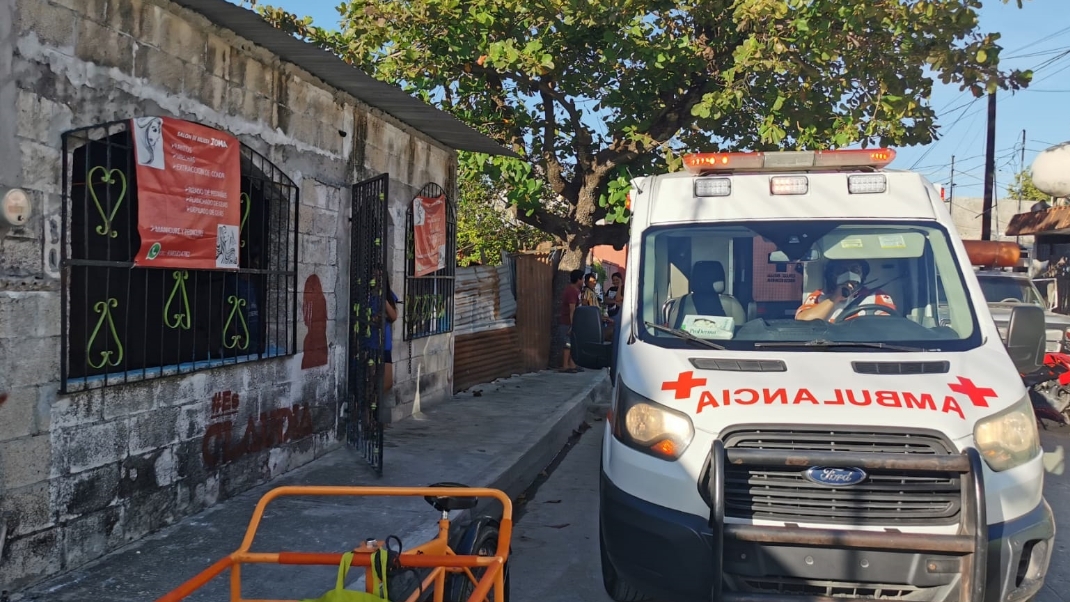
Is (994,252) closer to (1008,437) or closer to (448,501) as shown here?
(1008,437)

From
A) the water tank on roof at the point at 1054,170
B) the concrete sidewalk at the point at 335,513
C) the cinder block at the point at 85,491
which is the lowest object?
the concrete sidewalk at the point at 335,513

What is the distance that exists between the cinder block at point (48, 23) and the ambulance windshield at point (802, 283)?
128 inches

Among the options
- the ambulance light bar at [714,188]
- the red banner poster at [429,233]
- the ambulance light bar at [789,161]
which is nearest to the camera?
the ambulance light bar at [714,188]

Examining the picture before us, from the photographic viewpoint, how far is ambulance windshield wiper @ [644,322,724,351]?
4547 mm

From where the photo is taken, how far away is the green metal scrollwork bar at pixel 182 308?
5700 mm

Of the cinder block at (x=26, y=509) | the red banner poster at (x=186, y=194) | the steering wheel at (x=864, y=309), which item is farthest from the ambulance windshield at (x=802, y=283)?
the cinder block at (x=26, y=509)

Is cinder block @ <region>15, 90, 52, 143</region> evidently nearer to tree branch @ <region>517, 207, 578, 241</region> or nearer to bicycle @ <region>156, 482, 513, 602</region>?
bicycle @ <region>156, 482, 513, 602</region>

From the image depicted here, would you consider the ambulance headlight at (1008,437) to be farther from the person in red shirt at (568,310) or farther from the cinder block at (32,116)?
the person in red shirt at (568,310)

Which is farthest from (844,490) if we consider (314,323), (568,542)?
(314,323)

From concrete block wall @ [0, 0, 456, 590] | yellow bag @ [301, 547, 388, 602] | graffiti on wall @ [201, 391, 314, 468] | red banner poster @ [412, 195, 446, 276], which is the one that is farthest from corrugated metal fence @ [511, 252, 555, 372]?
yellow bag @ [301, 547, 388, 602]

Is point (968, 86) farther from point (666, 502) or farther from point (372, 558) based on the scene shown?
point (372, 558)

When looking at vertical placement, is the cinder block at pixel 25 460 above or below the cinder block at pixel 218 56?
below

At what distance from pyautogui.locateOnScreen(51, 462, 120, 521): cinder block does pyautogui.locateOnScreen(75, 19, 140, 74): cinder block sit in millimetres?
2224

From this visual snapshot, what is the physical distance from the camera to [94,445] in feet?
16.1
